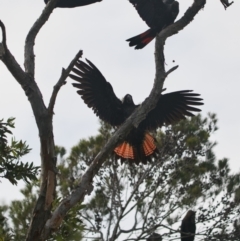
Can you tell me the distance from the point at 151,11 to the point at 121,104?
1000mm

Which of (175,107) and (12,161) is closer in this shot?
(12,161)

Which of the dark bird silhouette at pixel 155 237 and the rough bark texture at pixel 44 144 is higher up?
the dark bird silhouette at pixel 155 237

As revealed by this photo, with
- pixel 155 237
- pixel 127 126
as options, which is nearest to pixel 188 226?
pixel 155 237

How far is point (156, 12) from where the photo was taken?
800 cm

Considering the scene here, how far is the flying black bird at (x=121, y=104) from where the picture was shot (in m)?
7.91

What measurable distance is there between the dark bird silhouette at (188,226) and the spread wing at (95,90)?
2.84 metres

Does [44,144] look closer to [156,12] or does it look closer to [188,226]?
[156,12]

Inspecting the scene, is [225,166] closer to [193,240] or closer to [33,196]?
[193,240]

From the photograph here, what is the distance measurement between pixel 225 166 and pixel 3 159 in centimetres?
722

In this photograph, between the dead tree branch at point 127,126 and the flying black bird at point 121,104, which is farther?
the flying black bird at point 121,104

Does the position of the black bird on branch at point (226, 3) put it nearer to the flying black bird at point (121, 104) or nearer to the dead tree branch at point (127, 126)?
the dead tree branch at point (127, 126)

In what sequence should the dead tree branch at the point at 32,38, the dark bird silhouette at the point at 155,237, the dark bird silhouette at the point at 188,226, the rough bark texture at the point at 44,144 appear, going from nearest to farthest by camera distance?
the rough bark texture at the point at 44,144
the dead tree branch at the point at 32,38
the dark bird silhouette at the point at 155,237
the dark bird silhouette at the point at 188,226

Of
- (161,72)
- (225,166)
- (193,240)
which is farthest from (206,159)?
(161,72)

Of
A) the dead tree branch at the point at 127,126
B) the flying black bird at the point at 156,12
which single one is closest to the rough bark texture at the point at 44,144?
the dead tree branch at the point at 127,126
